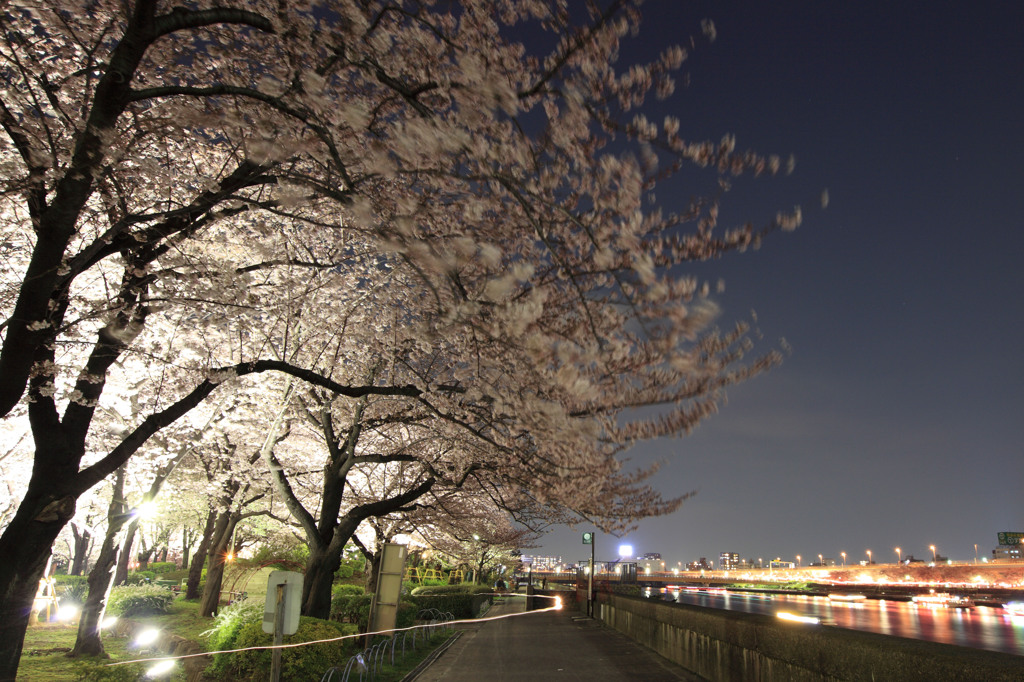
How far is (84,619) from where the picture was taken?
15.6 metres

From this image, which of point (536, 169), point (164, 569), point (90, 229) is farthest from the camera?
point (164, 569)

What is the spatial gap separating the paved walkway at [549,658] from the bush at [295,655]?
7.07ft

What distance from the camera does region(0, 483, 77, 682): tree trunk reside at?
6398 millimetres

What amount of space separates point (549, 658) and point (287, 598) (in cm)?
892

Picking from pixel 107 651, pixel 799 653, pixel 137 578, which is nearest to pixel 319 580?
pixel 107 651

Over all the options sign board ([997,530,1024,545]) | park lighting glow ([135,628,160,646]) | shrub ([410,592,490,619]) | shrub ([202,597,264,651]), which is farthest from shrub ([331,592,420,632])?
sign board ([997,530,1024,545])

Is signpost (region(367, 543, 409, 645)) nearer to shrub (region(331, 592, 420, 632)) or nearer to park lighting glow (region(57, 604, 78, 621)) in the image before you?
shrub (region(331, 592, 420, 632))

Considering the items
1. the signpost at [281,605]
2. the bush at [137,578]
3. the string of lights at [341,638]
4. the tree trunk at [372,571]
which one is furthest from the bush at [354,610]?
the bush at [137,578]

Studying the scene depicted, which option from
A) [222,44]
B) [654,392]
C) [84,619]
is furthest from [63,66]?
[84,619]

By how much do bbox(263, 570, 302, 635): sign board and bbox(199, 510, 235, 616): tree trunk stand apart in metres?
16.7

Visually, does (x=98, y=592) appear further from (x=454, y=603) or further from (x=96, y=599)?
(x=454, y=603)

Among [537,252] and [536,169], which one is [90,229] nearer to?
[537,252]

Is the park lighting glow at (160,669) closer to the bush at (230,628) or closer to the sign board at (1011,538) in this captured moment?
the bush at (230,628)

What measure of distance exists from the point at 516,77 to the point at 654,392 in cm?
423
